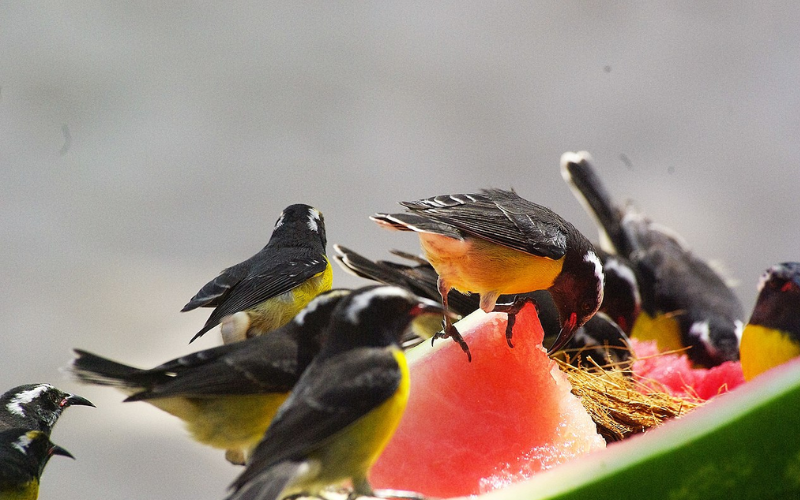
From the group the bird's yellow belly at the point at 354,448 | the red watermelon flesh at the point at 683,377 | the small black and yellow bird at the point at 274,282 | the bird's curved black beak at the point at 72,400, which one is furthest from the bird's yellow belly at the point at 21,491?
the red watermelon flesh at the point at 683,377


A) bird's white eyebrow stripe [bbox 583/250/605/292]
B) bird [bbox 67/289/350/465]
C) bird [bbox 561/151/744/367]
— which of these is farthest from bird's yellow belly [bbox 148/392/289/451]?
bird [bbox 561/151/744/367]

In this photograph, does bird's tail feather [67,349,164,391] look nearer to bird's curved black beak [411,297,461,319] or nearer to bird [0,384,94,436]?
bird's curved black beak [411,297,461,319]

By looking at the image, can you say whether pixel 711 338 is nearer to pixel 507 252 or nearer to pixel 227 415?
pixel 507 252

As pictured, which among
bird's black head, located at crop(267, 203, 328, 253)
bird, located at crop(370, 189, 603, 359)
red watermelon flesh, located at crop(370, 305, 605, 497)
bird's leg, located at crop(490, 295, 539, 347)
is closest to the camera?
red watermelon flesh, located at crop(370, 305, 605, 497)

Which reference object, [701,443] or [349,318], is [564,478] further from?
[349,318]

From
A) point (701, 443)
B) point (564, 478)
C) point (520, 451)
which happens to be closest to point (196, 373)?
point (564, 478)
